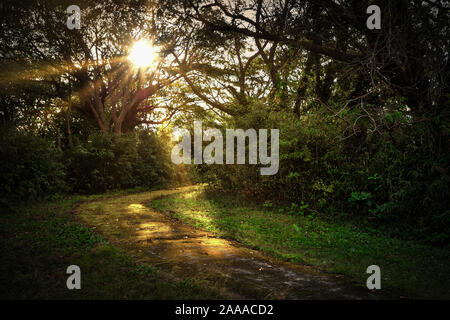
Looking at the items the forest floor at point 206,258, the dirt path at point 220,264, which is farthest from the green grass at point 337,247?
the dirt path at point 220,264

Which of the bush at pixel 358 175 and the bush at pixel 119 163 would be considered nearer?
the bush at pixel 358 175

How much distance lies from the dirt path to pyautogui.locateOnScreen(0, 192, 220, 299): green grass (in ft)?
1.12

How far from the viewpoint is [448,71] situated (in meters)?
5.89

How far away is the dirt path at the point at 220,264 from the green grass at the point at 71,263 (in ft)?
1.12

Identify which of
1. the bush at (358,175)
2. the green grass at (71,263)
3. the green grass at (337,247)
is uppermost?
the bush at (358,175)

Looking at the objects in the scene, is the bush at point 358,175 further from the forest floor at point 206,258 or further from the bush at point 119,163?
the bush at point 119,163

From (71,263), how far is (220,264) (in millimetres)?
2273

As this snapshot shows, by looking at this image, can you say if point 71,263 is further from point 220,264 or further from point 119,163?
point 119,163

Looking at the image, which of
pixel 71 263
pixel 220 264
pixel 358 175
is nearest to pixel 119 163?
pixel 71 263

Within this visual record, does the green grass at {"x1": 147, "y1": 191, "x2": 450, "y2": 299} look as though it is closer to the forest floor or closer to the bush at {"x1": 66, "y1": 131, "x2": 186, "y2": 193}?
the forest floor

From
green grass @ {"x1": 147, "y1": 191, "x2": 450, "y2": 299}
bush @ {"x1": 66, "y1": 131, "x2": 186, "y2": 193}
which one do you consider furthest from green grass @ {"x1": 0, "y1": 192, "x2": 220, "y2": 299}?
bush @ {"x1": 66, "y1": 131, "x2": 186, "y2": 193}

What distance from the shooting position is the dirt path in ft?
12.0

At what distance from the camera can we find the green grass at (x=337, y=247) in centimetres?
417
